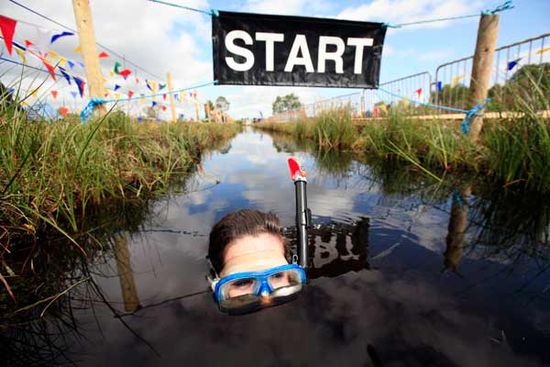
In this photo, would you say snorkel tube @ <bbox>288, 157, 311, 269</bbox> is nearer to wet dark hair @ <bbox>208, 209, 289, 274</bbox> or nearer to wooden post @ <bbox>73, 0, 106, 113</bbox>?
wet dark hair @ <bbox>208, 209, 289, 274</bbox>

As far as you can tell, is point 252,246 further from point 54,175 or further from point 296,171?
point 54,175

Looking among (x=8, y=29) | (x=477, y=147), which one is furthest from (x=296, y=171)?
(x=8, y=29)

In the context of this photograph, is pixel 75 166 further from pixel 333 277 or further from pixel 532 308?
pixel 532 308

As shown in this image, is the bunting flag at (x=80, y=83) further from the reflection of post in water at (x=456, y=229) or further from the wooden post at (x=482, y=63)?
the wooden post at (x=482, y=63)

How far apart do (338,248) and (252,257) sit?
29.4 inches

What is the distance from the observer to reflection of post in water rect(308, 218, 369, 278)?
153cm

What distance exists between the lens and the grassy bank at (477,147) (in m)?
2.52

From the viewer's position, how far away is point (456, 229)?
76.5 inches

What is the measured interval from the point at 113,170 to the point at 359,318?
9.01ft

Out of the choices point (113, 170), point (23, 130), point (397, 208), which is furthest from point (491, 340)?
point (113, 170)

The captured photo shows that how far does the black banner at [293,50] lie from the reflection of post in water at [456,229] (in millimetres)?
2263

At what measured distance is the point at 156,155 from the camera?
12.9ft

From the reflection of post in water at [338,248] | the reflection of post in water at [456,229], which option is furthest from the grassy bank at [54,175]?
the reflection of post in water at [456,229]

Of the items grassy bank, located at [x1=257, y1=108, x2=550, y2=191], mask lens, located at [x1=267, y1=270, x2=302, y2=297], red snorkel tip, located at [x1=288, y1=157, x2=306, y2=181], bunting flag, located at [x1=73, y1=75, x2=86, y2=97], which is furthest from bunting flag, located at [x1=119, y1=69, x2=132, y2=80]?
mask lens, located at [x1=267, y1=270, x2=302, y2=297]
